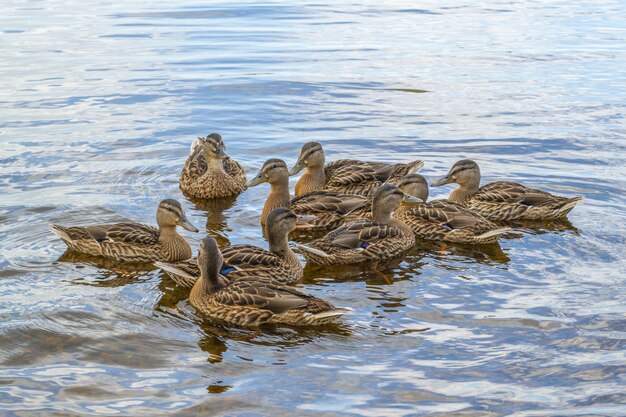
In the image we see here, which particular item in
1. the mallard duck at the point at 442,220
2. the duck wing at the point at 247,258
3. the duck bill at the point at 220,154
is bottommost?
the duck wing at the point at 247,258

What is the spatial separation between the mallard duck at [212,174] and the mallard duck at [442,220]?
102 inches

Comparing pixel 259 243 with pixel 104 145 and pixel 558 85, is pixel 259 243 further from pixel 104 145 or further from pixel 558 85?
pixel 558 85

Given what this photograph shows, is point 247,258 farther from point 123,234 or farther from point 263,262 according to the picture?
point 123,234

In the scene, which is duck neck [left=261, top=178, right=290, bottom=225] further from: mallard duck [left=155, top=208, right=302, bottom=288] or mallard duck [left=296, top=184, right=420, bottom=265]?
mallard duck [left=155, top=208, right=302, bottom=288]

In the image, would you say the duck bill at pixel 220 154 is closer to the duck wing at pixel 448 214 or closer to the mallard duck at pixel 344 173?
the mallard duck at pixel 344 173

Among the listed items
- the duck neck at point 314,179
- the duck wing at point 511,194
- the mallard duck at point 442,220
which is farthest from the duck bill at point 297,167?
the duck wing at point 511,194

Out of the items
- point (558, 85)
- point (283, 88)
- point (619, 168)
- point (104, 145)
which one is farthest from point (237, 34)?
point (619, 168)

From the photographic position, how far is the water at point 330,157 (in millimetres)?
7430

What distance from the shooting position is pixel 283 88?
61.3ft

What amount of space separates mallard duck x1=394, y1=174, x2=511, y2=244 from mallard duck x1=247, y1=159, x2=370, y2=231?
0.57 meters

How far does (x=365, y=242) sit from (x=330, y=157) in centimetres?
407

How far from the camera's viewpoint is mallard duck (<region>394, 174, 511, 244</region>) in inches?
431

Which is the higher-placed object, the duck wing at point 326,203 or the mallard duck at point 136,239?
the duck wing at point 326,203

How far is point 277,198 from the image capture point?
11.9 m
